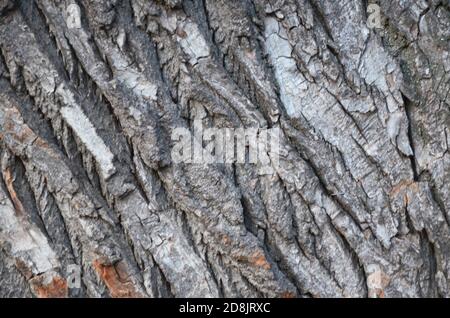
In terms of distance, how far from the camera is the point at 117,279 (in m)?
1.82

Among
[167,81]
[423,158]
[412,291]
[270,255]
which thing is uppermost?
[167,81]

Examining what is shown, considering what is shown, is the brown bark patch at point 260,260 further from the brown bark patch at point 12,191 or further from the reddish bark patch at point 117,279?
the brown bark patch at point 12,191

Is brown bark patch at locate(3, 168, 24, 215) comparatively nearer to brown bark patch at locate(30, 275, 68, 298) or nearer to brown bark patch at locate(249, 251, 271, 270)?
brown bark patch at locate(30, 275, 68, 298)

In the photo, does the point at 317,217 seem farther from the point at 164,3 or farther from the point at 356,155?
the point at 164,3

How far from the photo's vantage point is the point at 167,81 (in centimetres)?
188

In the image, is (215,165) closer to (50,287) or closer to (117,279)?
(117,279)

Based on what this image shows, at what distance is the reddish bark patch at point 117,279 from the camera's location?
71.6 inches

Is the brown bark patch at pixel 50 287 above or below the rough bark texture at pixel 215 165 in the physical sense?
below

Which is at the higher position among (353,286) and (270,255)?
(270,255)

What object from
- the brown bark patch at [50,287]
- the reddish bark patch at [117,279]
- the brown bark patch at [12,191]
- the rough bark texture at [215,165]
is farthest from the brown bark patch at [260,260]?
the brown bark patch at [12,191]

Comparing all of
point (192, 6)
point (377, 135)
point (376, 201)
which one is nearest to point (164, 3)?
point (192, 6)

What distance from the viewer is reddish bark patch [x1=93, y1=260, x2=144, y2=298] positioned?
1818 mm

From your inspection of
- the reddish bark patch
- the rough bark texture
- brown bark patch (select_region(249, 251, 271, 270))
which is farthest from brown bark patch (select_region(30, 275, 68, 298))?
brown bark patch (select_region(249, 251, 271, 270))

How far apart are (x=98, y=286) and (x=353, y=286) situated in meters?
0.76
